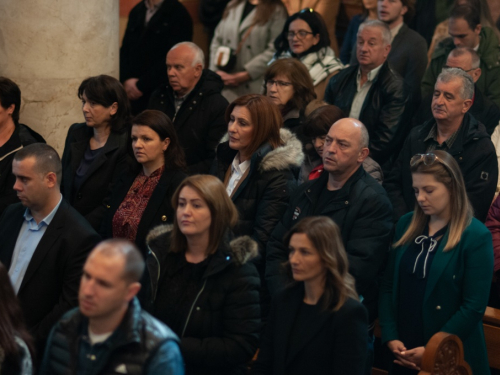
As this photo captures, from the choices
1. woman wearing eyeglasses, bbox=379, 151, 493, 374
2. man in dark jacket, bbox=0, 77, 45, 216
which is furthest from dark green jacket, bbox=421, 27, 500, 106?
man in dark jacket, bbox=0, 77, 45, 216

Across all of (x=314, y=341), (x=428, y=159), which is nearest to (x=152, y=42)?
(x=428, y=159)

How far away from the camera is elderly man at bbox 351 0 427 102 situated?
22.8ft

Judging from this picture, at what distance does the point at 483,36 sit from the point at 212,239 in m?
3.91

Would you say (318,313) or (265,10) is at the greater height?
(265,10)

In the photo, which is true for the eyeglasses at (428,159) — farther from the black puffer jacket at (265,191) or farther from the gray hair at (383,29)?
the gray hair at (383,29)

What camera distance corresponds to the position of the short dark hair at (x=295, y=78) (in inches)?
233

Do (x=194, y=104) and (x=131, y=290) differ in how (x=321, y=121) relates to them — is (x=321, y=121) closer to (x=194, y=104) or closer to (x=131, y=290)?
(x=194, y=104)

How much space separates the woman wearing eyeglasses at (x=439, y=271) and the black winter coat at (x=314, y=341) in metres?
0.75

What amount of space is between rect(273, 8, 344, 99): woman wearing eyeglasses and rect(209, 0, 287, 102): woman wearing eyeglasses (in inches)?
28.4

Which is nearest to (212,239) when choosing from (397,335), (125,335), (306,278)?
(306,278)

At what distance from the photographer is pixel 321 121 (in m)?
5.23

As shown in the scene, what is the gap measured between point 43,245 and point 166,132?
112cm

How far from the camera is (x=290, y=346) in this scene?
371 cm

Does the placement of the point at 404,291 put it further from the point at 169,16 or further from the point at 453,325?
the point at 169,16
